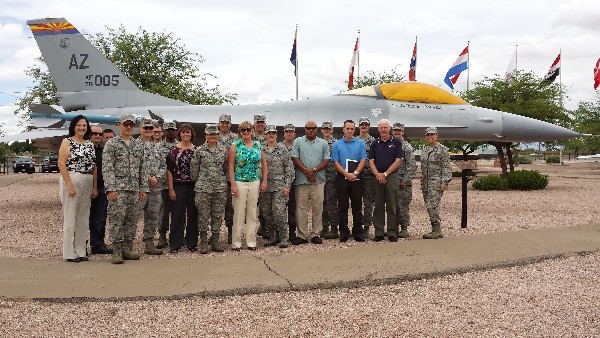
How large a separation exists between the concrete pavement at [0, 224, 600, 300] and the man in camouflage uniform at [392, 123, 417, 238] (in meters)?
0.74

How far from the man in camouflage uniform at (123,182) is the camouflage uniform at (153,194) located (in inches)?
6.6

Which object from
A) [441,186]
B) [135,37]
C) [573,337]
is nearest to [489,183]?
[441,186]

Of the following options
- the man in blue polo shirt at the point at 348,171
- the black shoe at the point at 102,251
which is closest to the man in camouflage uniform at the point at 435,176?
the man in blue polo shirt at the point at 348,171

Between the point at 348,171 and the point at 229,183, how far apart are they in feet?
5.58

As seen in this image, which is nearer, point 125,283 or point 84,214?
point 125,283

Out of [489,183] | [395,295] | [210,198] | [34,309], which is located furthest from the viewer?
[489,183]

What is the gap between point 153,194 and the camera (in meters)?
6.13

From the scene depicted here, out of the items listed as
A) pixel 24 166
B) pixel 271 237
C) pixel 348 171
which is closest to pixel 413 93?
pixel 348 171

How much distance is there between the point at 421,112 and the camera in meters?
11.8

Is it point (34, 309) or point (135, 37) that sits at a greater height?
point (135, 37)

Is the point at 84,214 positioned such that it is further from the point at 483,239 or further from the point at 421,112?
the point at 421,112

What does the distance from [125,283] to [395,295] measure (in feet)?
8.48

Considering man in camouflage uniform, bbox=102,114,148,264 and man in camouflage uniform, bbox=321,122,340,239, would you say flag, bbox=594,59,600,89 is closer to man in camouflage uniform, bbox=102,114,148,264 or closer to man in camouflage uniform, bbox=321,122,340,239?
man in camouflage uniform, bbox=321,122,340,239

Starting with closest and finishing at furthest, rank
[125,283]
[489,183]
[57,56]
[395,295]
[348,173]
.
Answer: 1. [395,295]
2. [125,283]
3. [348,173]
4. [57,56]
5. [489,183]
